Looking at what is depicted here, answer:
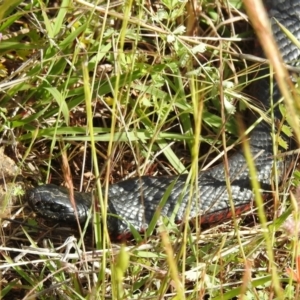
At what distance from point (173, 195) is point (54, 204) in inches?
22.2

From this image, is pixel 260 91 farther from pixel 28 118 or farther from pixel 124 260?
pixel 124 260

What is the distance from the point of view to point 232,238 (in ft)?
8.21

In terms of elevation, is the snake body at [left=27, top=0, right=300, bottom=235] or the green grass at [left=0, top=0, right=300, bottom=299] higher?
the green grass at [left=0, top=0, right=300, bottom=299]

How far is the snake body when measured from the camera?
2744 millimetres

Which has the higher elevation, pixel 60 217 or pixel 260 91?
pixel 260 91

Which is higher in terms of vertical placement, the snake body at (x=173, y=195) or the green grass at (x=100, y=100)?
the green grass at (x=100, y=100)

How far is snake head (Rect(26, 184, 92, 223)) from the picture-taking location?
8.93 feet

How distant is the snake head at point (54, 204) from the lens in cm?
272

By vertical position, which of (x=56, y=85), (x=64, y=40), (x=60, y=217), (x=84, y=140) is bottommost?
(x=60, y=217)

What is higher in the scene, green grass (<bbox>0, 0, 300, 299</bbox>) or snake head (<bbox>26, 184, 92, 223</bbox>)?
green grass (<bbox>0, 0, 300, 299</bbox>)

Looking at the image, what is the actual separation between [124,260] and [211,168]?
84.8 inches

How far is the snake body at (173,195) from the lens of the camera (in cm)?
274

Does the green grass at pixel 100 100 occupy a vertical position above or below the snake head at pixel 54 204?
above

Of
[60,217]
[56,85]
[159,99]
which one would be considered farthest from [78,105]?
[60,217]
